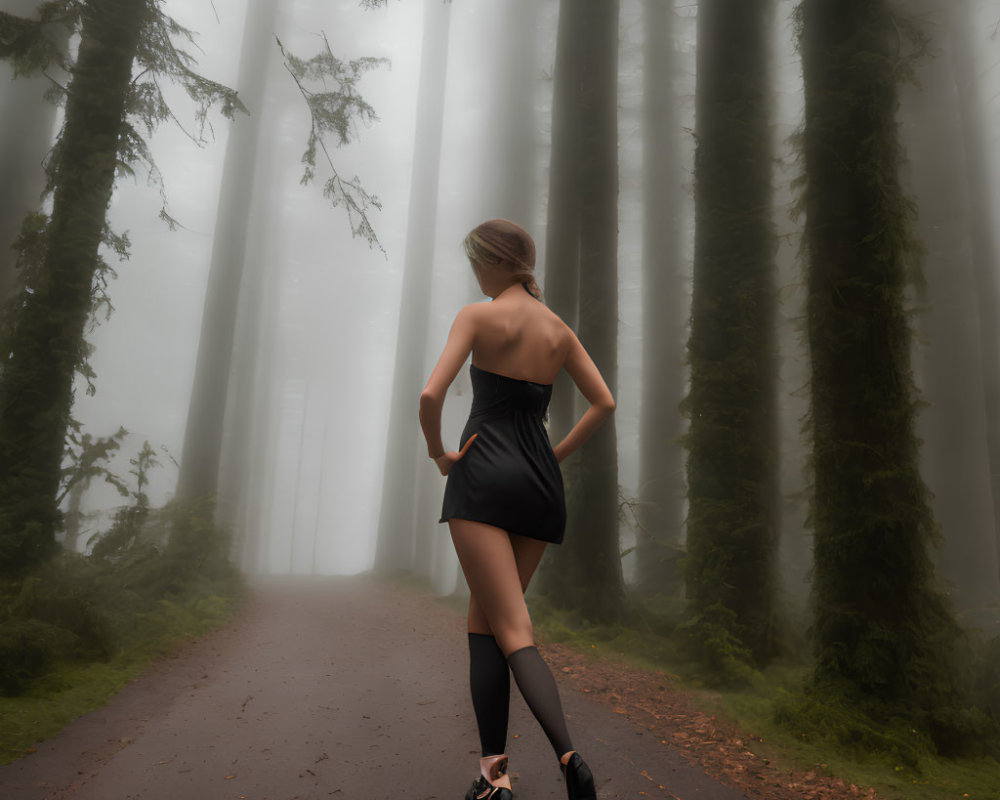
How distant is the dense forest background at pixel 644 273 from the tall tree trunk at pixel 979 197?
0.17 ft

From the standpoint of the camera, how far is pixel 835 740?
3.18 m

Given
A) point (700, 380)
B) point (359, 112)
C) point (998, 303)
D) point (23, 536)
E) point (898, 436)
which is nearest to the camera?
point (898, 436)

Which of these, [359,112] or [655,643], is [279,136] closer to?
[359,112]

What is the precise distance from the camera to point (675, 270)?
1216 centimetres

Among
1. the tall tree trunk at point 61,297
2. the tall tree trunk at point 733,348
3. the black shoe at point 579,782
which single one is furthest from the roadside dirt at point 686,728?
the tall tree trunk at point 61,297

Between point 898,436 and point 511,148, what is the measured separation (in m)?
11.4

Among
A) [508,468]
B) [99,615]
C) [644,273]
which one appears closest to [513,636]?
[508,468]

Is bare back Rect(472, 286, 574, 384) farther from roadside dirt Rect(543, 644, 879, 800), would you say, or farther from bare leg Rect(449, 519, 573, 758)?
roadside dirt Rect(543, 644, 879, 800)

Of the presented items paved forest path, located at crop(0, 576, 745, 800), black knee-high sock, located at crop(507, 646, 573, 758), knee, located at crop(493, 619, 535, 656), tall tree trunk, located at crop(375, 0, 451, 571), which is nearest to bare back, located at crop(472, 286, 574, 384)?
knee, located at crop(493, 619, 535, 656)

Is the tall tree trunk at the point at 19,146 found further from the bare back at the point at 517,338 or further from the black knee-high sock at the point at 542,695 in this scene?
the black knee-high sock at the point at 542,695

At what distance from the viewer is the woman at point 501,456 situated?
6.81 feet

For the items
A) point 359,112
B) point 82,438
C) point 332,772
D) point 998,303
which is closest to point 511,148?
point 359,112

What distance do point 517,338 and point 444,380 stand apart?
1.17ft

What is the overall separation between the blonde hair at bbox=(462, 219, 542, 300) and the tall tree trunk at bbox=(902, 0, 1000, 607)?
6.75 m
